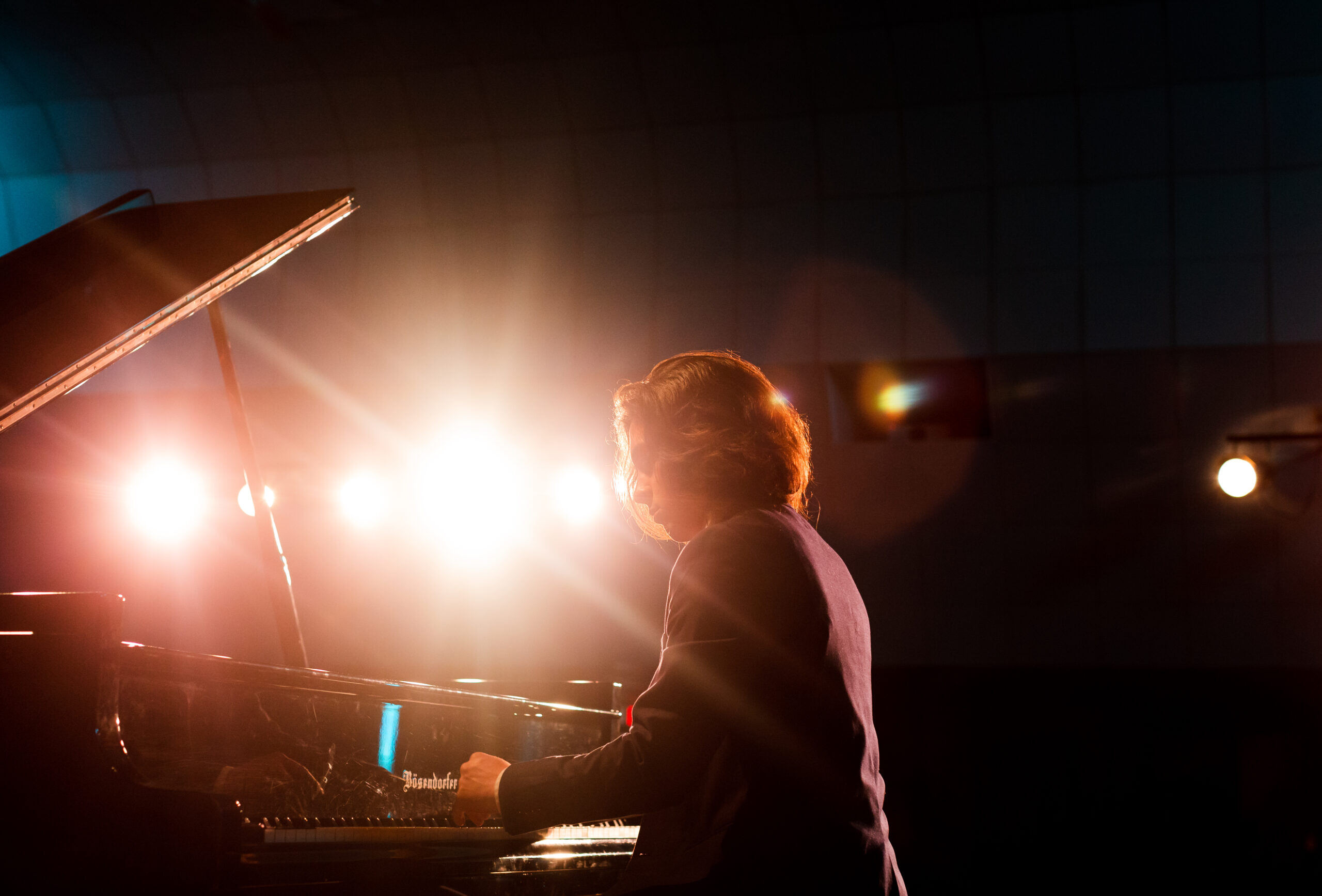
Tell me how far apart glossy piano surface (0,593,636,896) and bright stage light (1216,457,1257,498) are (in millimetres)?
5346

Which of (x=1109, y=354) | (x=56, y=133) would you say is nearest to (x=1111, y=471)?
(x=1109, y=354)

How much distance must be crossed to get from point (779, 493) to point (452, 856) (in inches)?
45.2

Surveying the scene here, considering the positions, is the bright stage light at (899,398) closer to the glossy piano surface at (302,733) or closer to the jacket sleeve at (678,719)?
the glossy piano surface at (302,733)

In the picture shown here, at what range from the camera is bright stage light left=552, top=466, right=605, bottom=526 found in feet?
23.4

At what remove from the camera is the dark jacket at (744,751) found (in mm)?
→ 1411

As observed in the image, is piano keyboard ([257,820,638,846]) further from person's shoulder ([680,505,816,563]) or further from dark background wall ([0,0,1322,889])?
dark background wall ([0,0,1322,889])

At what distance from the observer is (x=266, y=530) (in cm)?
311

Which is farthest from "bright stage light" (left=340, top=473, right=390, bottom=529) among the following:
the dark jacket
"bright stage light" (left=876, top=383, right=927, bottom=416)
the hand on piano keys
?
the dark jacket

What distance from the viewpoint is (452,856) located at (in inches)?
80.2

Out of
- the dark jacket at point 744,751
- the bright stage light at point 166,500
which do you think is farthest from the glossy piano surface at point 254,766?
the bright stage light at point 166,500

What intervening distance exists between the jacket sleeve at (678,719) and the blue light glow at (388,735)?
0.89 m

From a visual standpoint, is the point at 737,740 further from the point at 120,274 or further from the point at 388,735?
the point at 120,274

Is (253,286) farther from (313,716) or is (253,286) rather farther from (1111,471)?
(1111,471)

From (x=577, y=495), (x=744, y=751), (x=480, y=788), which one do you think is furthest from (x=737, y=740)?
(x=577, y=495)
